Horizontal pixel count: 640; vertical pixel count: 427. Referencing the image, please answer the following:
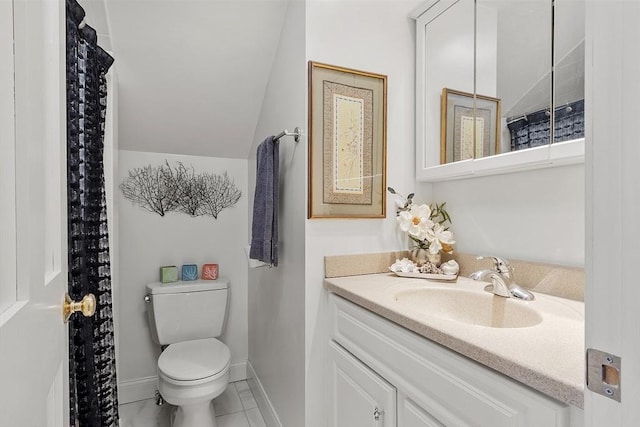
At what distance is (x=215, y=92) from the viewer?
1946mm

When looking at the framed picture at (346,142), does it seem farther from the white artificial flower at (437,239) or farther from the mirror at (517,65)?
the mirror at (517,65)

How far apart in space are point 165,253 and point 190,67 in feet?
3.82

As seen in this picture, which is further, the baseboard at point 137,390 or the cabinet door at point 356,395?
the baseboard at point 137,390

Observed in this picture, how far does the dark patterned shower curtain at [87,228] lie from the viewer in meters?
1.01

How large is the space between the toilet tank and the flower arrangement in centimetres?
126

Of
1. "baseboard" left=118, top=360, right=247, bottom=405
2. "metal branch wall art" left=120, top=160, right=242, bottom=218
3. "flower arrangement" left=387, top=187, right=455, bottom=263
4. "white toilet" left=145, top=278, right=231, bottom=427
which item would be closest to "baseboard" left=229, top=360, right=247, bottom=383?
"white toilet" left=145, top=278, right=231, bottom=427

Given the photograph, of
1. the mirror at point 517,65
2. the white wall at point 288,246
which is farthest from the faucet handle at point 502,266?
the white wall at point 288,246

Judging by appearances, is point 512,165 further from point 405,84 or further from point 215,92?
point 215,92

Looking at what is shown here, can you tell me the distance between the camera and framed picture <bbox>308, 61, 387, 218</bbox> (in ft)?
4.70

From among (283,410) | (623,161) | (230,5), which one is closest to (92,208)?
(230,5)

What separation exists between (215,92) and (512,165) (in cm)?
157

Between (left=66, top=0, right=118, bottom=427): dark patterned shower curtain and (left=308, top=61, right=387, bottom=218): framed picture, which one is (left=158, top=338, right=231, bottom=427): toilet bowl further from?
(left=308, top=61, right=387, bottom=218): framed picture

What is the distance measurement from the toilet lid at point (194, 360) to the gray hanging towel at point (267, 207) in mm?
616

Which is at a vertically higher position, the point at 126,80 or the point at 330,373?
the point at 126,80
